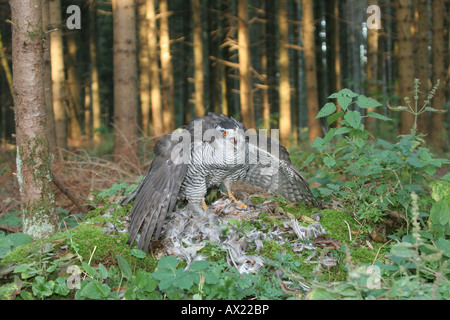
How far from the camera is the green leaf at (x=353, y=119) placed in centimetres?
391

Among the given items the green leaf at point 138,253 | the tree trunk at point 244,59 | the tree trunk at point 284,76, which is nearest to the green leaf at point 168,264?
the green leaf at point 138,253

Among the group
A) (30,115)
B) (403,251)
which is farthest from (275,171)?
(30,115)

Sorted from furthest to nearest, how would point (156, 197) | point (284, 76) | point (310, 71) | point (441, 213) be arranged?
1. point (284, 76)
2. point (310, 71)
3. point (156, 197)
4. point (441, 213)

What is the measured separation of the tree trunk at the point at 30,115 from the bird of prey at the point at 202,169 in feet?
2.99

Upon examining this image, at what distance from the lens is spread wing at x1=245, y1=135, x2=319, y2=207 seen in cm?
434

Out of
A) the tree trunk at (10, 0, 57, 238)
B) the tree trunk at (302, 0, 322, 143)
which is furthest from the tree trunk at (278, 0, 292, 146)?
the tree trunk at (10, 0, 57, 238)

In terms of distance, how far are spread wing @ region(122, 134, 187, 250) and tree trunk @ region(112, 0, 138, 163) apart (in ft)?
11.9

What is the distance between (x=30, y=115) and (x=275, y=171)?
A: 276 centimetres

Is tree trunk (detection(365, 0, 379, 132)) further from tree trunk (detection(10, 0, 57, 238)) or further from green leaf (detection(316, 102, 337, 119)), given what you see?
tree trunk (detection(10, 0, 57, 238))

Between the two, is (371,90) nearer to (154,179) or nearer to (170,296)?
(154,179)

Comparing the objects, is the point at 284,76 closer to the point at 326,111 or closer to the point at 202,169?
the point at 326,111

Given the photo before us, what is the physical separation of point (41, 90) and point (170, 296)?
2.46 meters

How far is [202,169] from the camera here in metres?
4.17

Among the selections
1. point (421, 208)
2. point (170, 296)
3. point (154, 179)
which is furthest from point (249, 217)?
point (421, 208)
